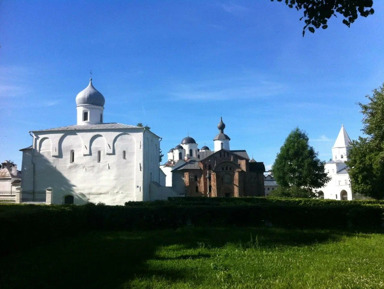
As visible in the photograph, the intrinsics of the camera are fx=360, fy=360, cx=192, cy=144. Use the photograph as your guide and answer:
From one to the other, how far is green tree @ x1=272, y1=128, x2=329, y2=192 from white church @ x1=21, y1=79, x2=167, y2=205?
16732 mm

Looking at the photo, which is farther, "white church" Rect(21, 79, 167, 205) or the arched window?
the arched window

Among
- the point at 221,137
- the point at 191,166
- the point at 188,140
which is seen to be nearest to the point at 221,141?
the point at 221,137

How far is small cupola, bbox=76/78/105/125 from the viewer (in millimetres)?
34406

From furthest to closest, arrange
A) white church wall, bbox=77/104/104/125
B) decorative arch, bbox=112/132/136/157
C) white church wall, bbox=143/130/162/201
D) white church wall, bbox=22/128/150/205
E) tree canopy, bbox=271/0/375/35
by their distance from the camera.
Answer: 1. white church wall, bbox=77/104/104/125
2. white church wall, bbox=143/130/162/201
3. decorative arch, bbox=112/132/136/157
4. white church wall, bbox=22/128/150/205
5. tree canopy, bbox=271/0/375/35

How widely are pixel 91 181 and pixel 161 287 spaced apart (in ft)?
90.1

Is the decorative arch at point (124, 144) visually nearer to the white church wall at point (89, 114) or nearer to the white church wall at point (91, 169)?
the white church wall at point (91, 169)

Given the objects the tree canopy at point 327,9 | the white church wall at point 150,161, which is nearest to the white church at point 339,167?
the white church wall at point 150,161

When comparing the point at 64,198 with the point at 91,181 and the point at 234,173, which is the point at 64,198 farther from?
the point at 234,173

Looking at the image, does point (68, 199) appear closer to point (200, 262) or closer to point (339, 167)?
point (200, 262)

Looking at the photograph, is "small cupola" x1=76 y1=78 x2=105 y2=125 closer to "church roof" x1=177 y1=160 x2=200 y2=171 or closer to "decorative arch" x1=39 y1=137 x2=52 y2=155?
"decorative arch" x1=39 y1=137 x2=52 y2=155

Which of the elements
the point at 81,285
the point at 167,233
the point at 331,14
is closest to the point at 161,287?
the point at 81,285

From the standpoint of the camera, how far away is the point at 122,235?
11.8 metres

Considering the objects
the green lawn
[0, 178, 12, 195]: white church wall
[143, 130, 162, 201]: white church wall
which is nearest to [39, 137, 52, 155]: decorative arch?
[143, 130, 162, 201]: white church wall

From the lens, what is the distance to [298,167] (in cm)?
4281
